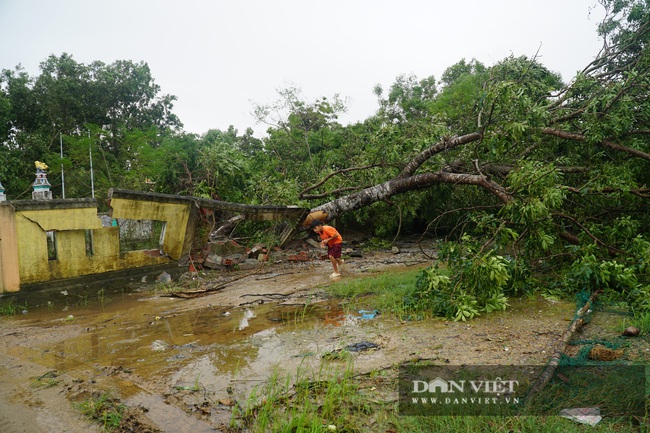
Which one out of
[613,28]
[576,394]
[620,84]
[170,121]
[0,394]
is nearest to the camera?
[576,394]

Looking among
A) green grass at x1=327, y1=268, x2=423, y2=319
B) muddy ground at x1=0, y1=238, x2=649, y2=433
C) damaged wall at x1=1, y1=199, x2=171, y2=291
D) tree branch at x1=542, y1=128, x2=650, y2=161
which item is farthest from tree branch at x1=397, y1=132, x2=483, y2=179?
damaged wall at x1=1, y1=199, x2=171, y2=291

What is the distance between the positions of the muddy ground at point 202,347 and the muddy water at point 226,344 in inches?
0.5

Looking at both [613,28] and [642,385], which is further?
[613,28]

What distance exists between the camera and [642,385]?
8.95ft

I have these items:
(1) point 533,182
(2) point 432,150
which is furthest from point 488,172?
(1) point 533,182

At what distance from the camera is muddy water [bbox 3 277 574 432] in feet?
10.5

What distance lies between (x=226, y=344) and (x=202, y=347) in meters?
0.23

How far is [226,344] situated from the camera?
426 cm

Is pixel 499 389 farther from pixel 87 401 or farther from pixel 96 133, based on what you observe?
pixel 96 133

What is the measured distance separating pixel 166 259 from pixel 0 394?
15.5 ft

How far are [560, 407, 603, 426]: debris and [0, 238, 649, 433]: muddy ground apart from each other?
2.47ft

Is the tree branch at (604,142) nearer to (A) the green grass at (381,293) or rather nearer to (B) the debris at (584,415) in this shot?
(A) the green grass at (381,293)

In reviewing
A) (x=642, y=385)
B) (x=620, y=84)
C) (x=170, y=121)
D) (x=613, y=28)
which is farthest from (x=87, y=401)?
(x=170, y=121)

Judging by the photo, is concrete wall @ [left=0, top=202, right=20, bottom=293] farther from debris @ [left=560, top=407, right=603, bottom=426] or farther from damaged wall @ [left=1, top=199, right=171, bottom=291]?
debris @ [left=560, top=407, right=603, bottom=426]
